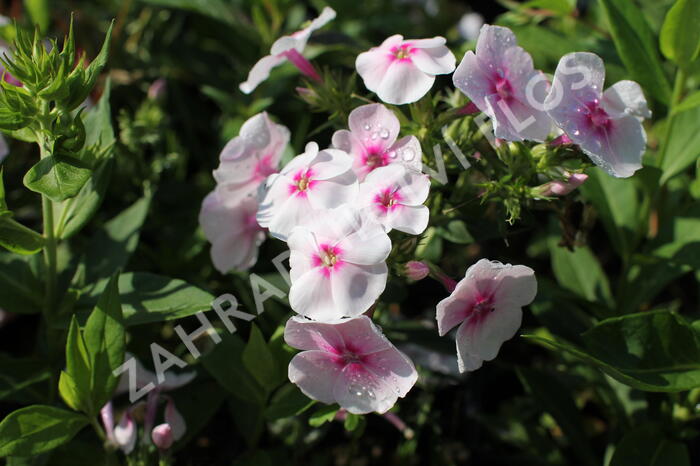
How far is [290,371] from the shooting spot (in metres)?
1.40

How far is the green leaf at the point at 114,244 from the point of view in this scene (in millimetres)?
1842

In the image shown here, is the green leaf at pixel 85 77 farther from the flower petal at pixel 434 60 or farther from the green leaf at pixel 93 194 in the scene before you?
the flower petal at pixel 434 60

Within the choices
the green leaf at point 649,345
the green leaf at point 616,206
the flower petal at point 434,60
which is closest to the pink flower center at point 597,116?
the flower petal at point 434,60

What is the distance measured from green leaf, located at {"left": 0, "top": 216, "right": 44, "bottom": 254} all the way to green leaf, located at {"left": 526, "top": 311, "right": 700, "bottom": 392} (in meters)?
1.22

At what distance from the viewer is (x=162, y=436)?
1.58 m

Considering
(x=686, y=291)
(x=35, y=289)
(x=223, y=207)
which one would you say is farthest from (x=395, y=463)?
(x=686, y=291)

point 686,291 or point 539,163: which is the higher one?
point 539,163

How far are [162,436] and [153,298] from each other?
305 millimetres

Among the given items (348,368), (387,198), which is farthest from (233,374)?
(387,198)

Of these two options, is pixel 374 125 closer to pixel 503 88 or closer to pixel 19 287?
pixel 503 88

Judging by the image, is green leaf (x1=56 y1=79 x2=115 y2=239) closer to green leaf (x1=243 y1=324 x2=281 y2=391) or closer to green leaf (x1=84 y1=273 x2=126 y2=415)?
green leaf (x1=84 y1=273 x2=126 y2=415)

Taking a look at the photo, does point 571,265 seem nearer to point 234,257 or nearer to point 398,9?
point 234,257

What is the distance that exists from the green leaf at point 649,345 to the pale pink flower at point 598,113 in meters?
0.34

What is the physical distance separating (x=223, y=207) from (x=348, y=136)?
15.1 inches
